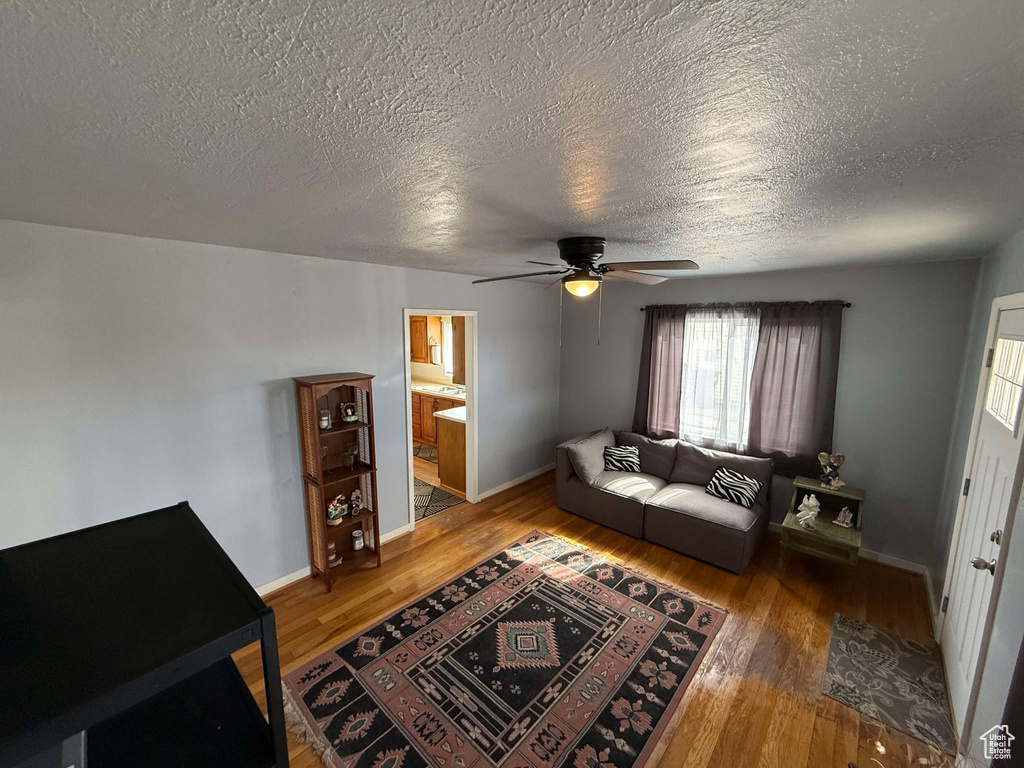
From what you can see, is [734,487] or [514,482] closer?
[734,487]

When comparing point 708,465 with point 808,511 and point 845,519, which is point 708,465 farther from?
point 845,519

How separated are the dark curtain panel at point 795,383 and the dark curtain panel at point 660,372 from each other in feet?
2.32

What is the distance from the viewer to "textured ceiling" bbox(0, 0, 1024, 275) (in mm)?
629

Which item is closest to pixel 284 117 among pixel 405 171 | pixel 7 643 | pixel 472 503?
pixel 405 171

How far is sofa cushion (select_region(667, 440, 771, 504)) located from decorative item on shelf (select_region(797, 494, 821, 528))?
12.9 inches

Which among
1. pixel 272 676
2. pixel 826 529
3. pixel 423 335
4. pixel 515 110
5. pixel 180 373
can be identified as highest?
pixel 515 110

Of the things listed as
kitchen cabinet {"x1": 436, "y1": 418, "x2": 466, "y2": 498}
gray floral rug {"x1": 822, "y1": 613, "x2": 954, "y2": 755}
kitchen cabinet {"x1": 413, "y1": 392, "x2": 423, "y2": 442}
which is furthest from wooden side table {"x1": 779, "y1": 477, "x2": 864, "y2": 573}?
kitchen cabinet {"x1": 413, "y1": 392, "x2": 423, "y2": 442}

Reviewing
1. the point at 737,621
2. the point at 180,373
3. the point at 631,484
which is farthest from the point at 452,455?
the point at 737,621

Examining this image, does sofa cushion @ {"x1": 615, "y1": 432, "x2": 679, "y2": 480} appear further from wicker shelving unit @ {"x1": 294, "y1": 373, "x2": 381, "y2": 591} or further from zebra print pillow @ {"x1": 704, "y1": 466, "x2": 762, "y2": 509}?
wicker shelving unit @ {"x1": 294, "y1": 373, "x2": 381, "y2": 591}

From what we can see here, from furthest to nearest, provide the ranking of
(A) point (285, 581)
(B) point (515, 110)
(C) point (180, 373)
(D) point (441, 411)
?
(D) point (441, 411)
(A) point (285, 581)
(C) point (180, 373)
(B) point (515, 110)

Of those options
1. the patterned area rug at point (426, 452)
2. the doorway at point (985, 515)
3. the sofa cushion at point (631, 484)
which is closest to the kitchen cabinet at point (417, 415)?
the patterned area rug at point (426, 452)

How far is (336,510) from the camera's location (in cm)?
316

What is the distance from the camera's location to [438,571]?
3.21 meters

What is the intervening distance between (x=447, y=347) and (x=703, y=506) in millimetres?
4179
